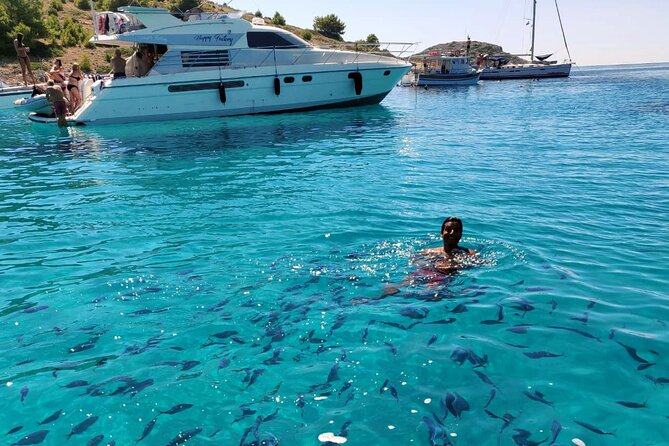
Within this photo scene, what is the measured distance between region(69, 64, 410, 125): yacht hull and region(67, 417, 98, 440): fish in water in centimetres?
2138

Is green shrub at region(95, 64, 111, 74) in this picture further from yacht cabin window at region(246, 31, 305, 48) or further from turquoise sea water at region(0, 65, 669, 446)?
turquoise sea water at region(0, 65, 669, 446)

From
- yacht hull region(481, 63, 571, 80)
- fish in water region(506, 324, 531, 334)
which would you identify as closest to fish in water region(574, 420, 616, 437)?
fish in water region(506, 324, 531, 334)

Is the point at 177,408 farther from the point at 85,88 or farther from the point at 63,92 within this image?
the point at 85,88

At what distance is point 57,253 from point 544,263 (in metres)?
7.93

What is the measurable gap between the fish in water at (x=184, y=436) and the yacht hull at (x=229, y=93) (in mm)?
21868

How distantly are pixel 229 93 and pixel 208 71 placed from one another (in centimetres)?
145

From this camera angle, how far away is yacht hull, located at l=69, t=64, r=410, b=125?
23.5 metres

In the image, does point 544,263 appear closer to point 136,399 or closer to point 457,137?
point 136,399

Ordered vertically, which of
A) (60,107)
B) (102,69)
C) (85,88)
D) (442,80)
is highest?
(102,69)

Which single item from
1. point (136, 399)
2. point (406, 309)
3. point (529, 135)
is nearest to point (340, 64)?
point (529, 135)

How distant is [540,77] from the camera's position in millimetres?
71375

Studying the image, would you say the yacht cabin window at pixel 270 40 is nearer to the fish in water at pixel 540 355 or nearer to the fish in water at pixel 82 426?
the fish in water at pixel 540 355

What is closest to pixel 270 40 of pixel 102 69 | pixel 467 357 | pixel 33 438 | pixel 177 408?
pixel 102 69

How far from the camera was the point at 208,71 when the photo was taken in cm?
2416
